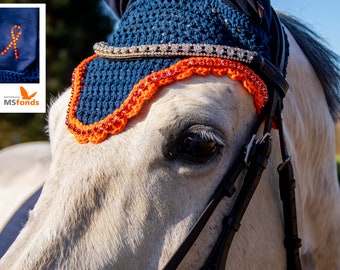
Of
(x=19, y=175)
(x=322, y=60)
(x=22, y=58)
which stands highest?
(x=322, y=60)

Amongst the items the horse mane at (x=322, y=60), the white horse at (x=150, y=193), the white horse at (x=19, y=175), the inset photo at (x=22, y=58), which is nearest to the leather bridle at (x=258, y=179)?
the white horse at (x=150, y=193)

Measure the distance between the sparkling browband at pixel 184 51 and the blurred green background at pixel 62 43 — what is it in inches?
187

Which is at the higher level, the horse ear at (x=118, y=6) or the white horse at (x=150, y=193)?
the horse ear at (x=118, y=6)

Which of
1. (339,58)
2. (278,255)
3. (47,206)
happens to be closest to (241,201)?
(278,255)

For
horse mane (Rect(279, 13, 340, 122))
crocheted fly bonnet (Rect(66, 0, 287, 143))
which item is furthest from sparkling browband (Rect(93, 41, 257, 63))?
horse mane (Rect(279, 13, 340, 122))

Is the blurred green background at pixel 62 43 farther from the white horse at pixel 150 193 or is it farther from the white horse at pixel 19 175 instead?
the white horse at pixel 150 193

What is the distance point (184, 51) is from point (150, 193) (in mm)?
365

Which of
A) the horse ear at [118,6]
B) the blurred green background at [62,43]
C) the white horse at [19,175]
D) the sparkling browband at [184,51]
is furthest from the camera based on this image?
the blurred green background at [62,43]

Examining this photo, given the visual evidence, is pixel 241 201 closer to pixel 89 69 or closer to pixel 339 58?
pixel 89 69

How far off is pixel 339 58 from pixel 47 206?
120 cm

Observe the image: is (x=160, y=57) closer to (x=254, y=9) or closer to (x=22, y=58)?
(x=254, y=9)

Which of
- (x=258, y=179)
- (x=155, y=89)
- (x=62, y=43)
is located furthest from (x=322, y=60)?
(x=62, y=43)

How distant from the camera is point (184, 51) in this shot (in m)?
1.23

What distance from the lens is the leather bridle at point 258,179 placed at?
1.16 m
